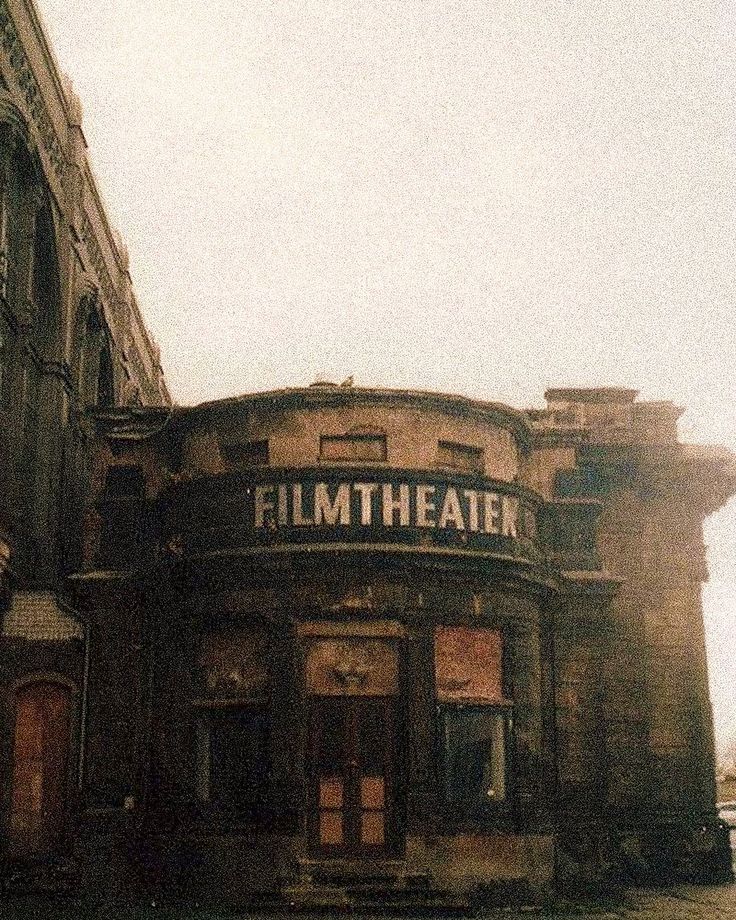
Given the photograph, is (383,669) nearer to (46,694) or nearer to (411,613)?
(411,613)

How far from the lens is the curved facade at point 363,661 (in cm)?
2042

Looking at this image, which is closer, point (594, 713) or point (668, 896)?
point (668, 896)

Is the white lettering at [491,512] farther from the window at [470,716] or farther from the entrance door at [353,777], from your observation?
the entrance door at [353,777]

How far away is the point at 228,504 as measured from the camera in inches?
864

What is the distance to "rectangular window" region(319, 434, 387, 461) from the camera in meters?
22.3

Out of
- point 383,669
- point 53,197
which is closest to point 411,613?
point 383,669

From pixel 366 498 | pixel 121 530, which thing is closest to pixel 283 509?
pixel 366 498

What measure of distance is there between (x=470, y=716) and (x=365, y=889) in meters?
3.66

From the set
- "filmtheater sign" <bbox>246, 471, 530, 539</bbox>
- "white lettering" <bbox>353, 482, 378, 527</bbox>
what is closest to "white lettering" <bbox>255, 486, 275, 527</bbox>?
"filmtheater sign" <bbox>246, 471, 530, 539</bbox>

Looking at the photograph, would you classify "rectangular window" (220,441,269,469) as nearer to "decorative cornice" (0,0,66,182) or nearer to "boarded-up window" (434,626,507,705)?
"boarded-up window" (434,626,507,705)

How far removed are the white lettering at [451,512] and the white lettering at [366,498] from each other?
1293mm

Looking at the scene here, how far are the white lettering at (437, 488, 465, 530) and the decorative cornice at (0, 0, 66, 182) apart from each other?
1127cm

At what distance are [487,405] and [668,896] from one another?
9631mm

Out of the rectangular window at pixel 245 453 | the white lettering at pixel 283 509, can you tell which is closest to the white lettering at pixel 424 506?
the white lettering at pixel 283 509
